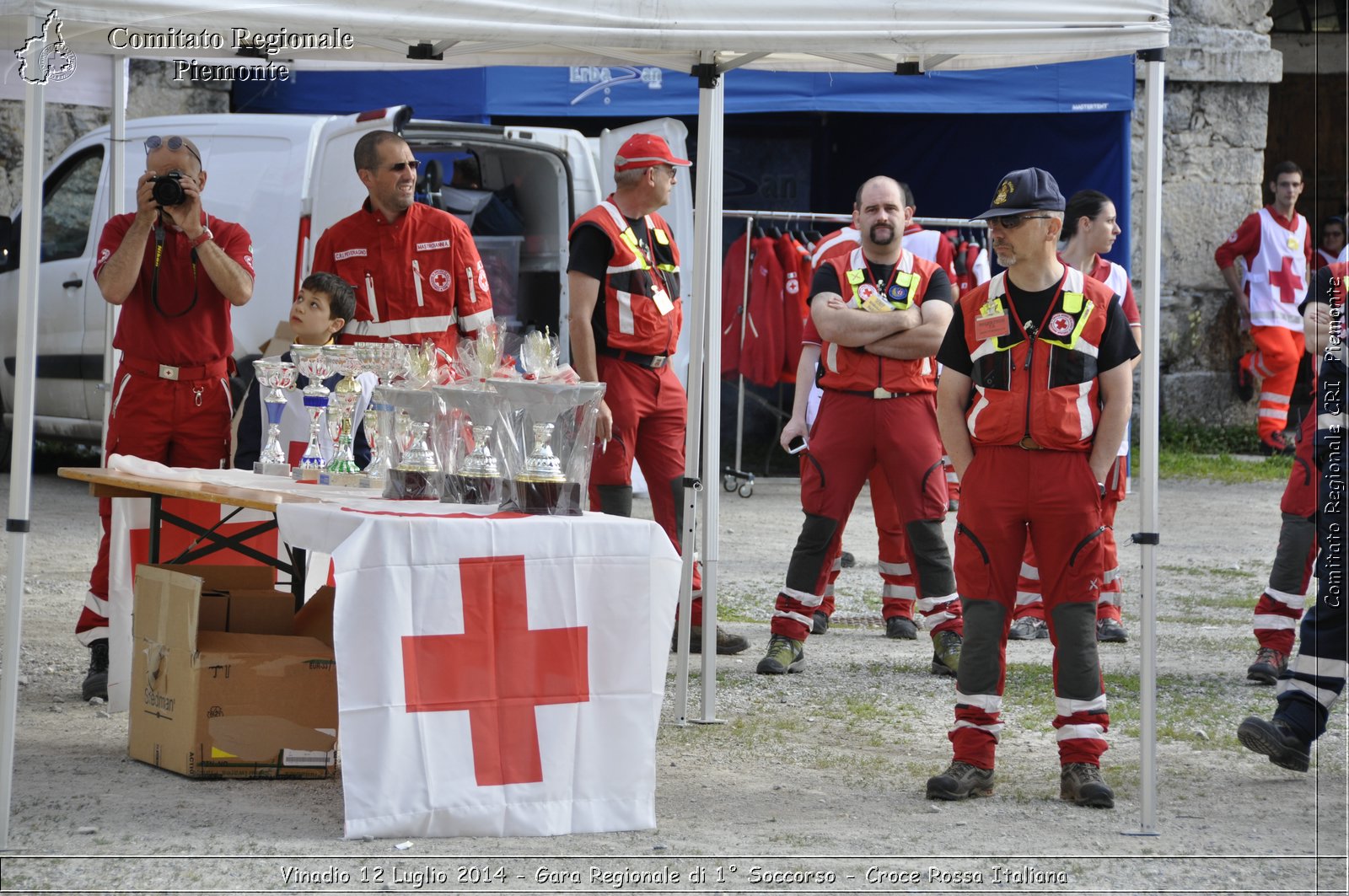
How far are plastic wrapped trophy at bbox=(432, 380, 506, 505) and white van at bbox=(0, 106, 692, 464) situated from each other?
4.18 meters

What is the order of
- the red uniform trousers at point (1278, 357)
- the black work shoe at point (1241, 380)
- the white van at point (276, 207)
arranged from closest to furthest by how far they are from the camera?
the white van at point (276, 207)
the red uniform trousers at point (1278, 357)
the black work shoe at point (1241, 380)

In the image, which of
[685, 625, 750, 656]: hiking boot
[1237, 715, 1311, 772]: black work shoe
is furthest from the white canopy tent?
[685, 625, 750, 656]: hiking boot

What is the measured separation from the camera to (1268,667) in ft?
21.0

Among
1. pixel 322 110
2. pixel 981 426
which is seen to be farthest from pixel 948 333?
pixel 322 110

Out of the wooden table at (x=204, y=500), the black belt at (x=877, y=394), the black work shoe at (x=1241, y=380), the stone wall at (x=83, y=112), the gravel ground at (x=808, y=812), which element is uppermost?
the stone wall at (x=83, y=112)

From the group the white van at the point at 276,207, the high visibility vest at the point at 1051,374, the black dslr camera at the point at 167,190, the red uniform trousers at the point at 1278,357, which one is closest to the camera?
the high visibility vest at the point at 1051,374

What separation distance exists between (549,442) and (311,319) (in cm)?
148

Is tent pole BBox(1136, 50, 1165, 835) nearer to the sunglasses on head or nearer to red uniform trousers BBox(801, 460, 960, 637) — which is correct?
red uniform trousers BBox(801, 460, 960, 637)

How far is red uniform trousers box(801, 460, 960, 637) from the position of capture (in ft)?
21.1

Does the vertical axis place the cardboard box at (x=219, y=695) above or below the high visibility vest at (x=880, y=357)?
below

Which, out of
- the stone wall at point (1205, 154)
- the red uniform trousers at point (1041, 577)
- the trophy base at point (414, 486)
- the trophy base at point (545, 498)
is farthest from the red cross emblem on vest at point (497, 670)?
the stone wall at point (1205, 154)

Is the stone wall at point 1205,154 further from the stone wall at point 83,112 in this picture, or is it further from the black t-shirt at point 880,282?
the black t-shirt at point 880,282

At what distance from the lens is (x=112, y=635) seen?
5.37m

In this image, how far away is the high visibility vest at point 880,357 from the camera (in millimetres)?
6379
